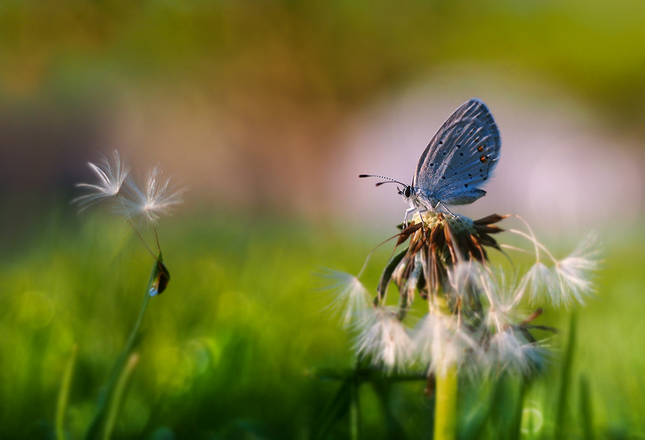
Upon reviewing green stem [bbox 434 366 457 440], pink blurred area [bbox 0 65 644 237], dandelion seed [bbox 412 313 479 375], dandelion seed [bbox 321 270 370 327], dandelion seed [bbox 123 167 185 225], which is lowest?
green stem [bbox 434 366 457 440]

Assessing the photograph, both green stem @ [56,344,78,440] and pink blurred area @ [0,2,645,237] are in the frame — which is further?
pink blurred area @ [0,2,645,237]

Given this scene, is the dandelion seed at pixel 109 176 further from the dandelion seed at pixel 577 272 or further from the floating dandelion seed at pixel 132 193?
the dandelion seed at pixel 577 272

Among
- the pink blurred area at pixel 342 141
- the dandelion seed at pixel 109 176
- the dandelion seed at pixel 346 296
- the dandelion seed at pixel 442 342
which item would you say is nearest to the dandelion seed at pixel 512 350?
the dandelion seed at pixel 442 342

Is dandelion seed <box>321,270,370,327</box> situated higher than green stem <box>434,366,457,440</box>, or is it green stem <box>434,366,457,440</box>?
dandelion seed <box>321,270,370,327</box>

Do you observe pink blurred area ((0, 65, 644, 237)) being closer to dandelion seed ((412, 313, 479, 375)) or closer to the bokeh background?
the bokeh background

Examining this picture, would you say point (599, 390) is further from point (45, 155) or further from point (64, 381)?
point (45, 155)

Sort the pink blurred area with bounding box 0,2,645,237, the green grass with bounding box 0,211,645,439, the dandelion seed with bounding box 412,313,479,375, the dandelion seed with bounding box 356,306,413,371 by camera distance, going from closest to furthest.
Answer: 1. the dandelion seed with bounding box 412,313,479,375
2. the dandelion seed with bounding box 356,306,413,371
3. the green grass with bounding box 0,211,645,439
4. the pink blurred area with bounding box 0,2,645,237

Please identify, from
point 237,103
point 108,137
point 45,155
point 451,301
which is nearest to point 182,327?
point 451,301

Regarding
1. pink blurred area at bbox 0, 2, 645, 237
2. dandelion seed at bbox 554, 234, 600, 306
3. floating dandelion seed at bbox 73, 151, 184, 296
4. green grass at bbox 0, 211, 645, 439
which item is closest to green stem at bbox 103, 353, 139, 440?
green grass at bbox 0, 211, 645, 439
